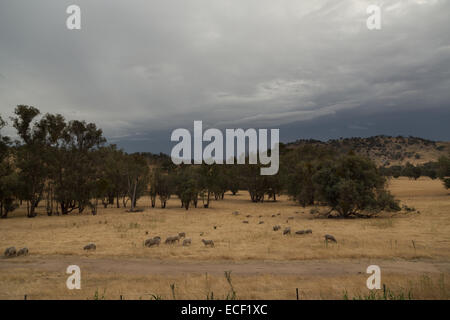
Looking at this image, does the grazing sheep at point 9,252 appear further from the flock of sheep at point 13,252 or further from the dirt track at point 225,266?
the dirt track at point 225,266

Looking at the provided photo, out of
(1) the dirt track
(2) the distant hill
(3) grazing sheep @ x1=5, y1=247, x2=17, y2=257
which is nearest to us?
(1) the dirt track

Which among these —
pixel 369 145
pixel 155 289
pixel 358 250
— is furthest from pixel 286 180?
pixel 369 145

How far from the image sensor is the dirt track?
1344cm

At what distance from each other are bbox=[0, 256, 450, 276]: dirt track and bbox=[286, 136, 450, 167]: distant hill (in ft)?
430

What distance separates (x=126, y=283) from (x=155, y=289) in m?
1.69

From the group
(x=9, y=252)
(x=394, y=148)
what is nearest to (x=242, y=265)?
(x=9, y=252)

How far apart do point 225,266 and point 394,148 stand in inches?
6748

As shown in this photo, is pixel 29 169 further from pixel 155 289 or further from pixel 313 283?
pixel 313 283

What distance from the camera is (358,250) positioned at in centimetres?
1714

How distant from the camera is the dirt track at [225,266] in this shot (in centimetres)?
1344

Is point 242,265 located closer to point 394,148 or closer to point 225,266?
point 225,266

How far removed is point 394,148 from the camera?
156000 mm

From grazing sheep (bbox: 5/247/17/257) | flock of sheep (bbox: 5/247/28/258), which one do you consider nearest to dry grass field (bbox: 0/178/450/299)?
flock of sheep (bbox: 5/247/28/258)

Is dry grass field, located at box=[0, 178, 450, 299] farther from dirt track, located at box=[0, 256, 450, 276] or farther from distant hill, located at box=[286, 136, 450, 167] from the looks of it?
distant hill, located at box=[286, 136, 450, 167]
